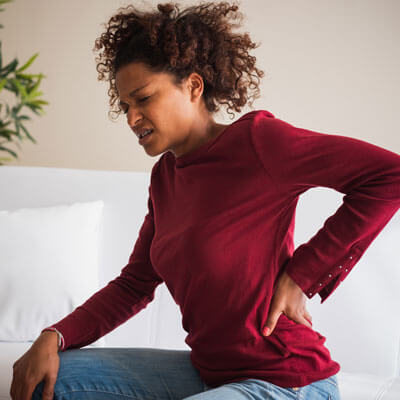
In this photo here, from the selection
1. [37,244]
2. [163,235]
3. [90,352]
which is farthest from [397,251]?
[37,244]

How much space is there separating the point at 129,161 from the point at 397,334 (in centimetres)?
128

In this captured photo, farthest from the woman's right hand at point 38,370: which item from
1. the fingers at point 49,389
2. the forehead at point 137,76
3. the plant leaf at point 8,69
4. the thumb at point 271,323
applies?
the plant leaf at point 8,69

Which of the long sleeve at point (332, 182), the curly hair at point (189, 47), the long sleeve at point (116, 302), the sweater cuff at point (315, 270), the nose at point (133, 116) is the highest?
the curly hair at point (189, 47)

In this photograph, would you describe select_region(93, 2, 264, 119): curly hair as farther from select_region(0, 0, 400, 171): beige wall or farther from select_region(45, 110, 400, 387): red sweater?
select_region(0, 0, 400, 171): beige wall

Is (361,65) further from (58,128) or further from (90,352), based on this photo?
(90,352)

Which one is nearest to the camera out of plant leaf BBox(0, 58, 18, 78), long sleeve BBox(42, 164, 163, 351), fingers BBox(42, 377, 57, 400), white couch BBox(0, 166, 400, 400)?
plant leaf BBox(0, 58, 18, 78)

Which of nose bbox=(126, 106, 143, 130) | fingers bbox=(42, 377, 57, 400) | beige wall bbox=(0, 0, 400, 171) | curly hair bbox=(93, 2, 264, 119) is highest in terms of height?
beige wall bbox=(0, 0, 400, 171)

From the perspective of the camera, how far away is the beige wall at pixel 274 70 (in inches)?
82.4

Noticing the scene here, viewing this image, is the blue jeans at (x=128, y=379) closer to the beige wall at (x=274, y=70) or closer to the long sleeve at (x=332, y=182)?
the long sleeve at (x=332, y=182)

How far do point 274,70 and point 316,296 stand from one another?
38.5 inches

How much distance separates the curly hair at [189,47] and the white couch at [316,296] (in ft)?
2.45

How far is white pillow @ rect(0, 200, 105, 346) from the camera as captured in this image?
1.67 m

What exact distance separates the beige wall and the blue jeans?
1242 millimetres

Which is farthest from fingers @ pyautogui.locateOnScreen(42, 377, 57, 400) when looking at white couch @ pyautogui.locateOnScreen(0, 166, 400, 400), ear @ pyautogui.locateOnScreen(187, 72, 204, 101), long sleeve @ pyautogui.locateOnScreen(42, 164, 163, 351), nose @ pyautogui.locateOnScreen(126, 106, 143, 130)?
ear @ pyautogui.locateOnScreen(187, 72, 204, 101)
